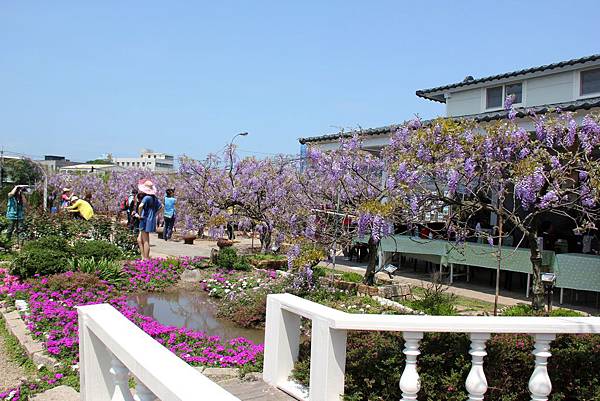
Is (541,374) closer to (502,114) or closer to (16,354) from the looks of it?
(16,354)

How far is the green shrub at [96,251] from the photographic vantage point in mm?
10188

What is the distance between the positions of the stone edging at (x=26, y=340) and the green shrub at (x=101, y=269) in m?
1.91

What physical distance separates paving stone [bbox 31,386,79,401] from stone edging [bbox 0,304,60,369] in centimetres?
71

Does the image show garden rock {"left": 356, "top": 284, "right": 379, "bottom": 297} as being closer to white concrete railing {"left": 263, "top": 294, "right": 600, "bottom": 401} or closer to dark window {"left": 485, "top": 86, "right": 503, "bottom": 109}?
white concrete railing {"left": 263, "top": 294, "right": 600, "bottom": 401}

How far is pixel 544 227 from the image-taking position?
41.6 ft

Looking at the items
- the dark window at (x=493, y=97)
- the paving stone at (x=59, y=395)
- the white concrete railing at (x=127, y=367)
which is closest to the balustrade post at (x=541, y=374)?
the white concrete railing at (x=127, y=367)

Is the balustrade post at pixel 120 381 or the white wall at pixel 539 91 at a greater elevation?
the white wall at pixel 539 91

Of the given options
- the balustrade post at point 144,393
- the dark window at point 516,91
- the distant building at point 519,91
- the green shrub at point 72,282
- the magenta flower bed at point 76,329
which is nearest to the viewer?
the balustrade post at point 144,393

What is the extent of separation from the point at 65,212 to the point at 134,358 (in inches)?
538

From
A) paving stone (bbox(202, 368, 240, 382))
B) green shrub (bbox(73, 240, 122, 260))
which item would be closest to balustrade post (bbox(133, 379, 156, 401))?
paving stone (bbox(202, 368, 240, 382))

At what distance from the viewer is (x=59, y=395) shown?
4051 mm

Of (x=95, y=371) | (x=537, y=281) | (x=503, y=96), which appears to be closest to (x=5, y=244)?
(x=537, y=281)

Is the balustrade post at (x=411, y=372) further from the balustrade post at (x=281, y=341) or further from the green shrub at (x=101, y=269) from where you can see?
the green shrub at (x=101, y=269)

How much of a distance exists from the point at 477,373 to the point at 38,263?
25.4ft
